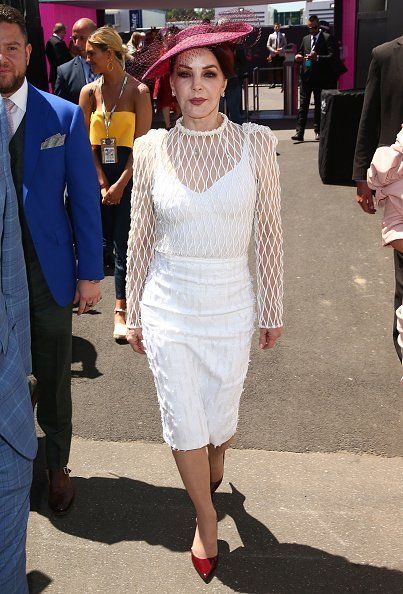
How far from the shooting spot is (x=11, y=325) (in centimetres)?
227

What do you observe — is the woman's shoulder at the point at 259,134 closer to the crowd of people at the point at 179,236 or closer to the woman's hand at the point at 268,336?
the crowd of people at the point at 179,236

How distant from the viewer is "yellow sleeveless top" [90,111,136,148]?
18.4 feet

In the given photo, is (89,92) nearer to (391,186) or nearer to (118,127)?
(118,127)

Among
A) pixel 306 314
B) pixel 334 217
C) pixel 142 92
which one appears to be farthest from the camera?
pixel 334 217

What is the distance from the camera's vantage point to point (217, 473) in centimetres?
359

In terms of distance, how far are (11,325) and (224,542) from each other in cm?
163

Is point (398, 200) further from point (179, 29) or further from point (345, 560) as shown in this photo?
point (345, 560)

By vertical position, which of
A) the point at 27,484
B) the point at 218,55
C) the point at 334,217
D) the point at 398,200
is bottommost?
the point at 334,217

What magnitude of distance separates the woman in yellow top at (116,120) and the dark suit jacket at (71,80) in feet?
3.48

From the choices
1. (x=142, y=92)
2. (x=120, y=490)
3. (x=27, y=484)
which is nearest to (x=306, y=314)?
(x=142, y=92)

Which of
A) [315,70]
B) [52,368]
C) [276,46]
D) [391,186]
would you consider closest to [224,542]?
[52,368]

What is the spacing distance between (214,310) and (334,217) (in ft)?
20.1

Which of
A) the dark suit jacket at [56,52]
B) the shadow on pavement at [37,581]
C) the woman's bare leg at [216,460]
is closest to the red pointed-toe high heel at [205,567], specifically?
the woman's bare leg at [216,460]

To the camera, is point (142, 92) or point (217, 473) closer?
point (217, 473)
